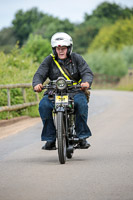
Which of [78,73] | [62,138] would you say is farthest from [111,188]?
[78,73]

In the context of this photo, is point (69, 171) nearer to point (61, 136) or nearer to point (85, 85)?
point (61, 136)

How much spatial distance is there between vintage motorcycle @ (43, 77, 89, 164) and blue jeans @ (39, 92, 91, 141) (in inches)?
3.7

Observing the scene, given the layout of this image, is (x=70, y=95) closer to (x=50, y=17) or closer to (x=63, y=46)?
(x=63, y=46)

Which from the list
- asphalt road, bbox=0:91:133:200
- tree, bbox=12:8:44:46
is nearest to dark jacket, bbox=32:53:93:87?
asphalt road, bbox=0:91:133:200

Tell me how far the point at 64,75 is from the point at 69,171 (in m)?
1.63

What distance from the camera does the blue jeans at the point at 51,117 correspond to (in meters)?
7.82

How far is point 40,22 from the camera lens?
125 meters

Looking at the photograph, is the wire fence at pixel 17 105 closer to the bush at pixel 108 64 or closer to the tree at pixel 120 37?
the bush at pixel 108 64

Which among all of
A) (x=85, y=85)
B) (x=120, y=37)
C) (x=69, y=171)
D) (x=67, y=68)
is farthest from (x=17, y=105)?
(x=120, y=37)

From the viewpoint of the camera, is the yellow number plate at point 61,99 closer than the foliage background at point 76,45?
Yes

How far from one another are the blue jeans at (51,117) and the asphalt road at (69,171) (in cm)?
39

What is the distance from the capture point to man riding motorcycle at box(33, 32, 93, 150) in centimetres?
786

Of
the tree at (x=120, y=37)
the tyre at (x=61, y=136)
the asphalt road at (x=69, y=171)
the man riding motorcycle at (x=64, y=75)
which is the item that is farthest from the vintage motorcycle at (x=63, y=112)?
the tree at (x=120, y=37)

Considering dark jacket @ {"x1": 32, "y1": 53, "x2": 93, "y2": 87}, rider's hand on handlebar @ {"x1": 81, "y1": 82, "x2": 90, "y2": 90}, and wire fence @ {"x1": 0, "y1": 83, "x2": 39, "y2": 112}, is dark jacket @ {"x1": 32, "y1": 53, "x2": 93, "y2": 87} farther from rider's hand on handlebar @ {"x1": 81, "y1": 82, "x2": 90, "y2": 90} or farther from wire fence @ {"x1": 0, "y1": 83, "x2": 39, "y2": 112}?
wire fence @ {"x1": 0, "y1": 83, "x2": 39, "y2": 112}
